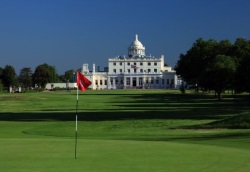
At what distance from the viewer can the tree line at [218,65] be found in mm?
76200

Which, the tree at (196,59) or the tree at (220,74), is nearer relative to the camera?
the tree at (220,74)

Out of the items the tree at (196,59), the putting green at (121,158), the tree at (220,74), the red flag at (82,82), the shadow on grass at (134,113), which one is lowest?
the shadow on grass at (134,113)

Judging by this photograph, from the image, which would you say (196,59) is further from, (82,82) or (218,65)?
(82,82)

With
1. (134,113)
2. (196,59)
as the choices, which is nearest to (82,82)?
(134,113)

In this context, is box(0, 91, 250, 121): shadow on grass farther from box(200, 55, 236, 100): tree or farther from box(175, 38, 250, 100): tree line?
box(200, 55, 236, 100): tree

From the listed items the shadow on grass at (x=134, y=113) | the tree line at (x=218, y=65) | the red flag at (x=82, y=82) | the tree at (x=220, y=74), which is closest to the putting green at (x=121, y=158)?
the red flag at (x=82, y=82)

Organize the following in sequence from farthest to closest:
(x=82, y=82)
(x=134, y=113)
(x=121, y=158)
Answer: (x=134, y=113), (x=82, y=82), (x=121, y=158)

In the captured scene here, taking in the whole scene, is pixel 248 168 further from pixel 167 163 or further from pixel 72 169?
pixel 72 169

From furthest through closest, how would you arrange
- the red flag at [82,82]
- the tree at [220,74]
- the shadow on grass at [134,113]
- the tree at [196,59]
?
the tree at [196,59]
the tree at [220,74]
the shadow on grass at [134,113]
the red flag at [82,82]

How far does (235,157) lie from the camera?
15.0 meters

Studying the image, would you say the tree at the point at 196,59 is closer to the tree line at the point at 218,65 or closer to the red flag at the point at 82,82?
the tree line at the point at 218,65

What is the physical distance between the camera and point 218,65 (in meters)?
86.8

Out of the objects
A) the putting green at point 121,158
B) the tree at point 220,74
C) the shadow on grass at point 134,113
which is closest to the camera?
the putting green at point 121,158

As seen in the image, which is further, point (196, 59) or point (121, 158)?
point (196, 59)
